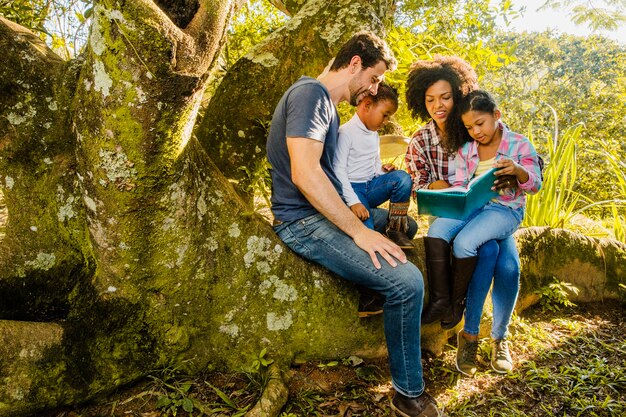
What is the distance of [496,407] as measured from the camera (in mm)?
2316

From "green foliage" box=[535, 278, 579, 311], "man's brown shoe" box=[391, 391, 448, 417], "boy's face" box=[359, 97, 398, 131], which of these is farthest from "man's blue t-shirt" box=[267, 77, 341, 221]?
"green foliage" box=[535, 278, 579, 311]

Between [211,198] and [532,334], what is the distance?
8.07ft

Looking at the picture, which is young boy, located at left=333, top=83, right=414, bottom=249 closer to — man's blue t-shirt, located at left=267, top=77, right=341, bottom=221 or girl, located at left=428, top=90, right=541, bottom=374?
girl, located at left=428, top=90, right=541, bottom=374

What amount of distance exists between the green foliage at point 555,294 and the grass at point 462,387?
13.2 inches

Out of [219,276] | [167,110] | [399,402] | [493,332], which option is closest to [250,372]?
[219,276]

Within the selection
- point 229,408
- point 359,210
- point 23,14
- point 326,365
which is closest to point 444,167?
point 359,210

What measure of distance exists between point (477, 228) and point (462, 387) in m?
0.94

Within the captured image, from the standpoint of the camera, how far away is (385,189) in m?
2.77

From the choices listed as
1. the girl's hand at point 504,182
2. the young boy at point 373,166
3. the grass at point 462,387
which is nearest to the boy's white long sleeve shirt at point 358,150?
the young boy at point 373,166

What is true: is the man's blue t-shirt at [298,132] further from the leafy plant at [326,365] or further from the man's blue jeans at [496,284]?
the man's blue jeans at [496,284]

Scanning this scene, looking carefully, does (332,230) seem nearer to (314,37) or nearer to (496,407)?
(496,407)

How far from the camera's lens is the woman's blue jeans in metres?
2.42

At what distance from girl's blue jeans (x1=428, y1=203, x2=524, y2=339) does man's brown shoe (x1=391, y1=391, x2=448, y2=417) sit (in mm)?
625

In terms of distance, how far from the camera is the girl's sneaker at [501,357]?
258 cm
